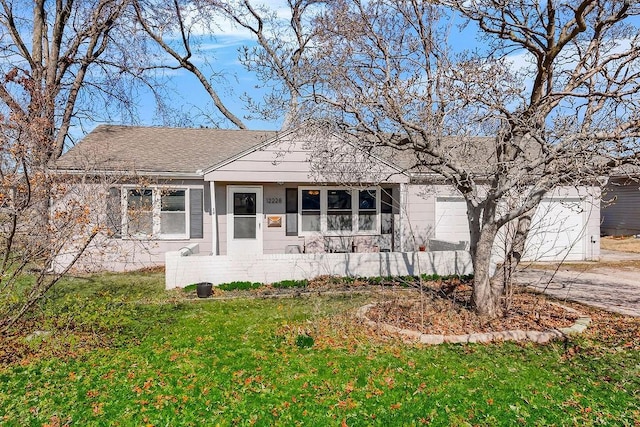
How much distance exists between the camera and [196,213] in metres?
12.8

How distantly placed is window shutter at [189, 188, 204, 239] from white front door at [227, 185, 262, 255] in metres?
0.85

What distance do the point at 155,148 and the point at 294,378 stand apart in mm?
11375

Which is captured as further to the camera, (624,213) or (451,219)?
(624,213)

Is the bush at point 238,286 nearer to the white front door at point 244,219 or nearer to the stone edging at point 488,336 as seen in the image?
the white front door at point 244,219

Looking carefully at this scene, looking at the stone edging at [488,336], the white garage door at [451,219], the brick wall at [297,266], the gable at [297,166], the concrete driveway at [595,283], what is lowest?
the stone edging at [488,336]

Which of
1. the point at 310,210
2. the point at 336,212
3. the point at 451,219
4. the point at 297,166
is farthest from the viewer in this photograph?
the point at 451,219

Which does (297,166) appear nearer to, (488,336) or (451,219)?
(451,219)

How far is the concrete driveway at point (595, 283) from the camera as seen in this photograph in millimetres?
8148

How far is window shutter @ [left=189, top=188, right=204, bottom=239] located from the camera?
12.7 m

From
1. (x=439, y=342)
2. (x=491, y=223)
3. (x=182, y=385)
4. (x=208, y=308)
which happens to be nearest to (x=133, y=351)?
(x=182, y=385)

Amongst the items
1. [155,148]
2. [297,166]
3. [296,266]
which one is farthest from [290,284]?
[155,148]

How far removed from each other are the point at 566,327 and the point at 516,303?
4.44 ft

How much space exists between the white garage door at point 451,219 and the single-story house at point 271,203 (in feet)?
0.11

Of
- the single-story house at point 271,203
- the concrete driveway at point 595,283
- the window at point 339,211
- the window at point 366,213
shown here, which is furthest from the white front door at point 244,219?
the concrete driveway at point 595,283
